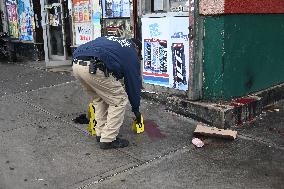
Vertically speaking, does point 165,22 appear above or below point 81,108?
above

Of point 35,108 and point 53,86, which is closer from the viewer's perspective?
point 35,108

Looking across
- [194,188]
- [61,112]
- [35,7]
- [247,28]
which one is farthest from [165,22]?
[35,7]

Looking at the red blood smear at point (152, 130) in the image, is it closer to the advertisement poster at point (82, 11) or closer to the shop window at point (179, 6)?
the shop window at point (179, 6)

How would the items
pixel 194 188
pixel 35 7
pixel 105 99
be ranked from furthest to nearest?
pixel 35 7 → pixel 105 99 → pixel 194 188

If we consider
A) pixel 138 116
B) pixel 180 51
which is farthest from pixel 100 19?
pixel 138 116

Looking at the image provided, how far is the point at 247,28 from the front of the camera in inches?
209

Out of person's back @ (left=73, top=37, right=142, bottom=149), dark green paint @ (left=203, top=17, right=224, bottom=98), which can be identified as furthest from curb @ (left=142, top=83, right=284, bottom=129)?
person's back @ (left=73, top=37, right=142, bottom=149)

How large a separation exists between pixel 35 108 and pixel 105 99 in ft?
7.22

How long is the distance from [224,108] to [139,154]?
1495 millimetres

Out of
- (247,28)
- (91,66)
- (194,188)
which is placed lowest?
(194,188)

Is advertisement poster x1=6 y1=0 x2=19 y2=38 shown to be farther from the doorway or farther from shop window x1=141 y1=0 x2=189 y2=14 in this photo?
shop window x1=141 y1=0 x2=189 y2=14

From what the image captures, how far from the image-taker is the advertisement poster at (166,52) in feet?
17.8

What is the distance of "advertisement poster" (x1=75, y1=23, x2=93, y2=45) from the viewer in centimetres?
837

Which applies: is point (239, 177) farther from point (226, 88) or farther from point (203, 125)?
point (226, 88)
